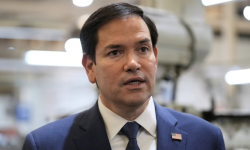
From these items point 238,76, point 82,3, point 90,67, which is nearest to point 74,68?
point 82,3

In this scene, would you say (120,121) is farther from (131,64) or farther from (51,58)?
(51,58)

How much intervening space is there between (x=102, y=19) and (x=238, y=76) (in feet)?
14.0

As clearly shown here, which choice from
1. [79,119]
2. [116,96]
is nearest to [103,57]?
[116,96]

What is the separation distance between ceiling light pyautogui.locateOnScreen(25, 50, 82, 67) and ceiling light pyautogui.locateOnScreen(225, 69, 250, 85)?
2.10m

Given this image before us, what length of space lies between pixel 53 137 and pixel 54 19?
12.3 feet

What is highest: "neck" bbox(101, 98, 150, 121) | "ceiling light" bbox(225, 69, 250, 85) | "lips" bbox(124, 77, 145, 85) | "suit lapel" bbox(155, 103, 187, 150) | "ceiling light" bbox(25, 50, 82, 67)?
"lips" bbox(124, 77, 145, 85)

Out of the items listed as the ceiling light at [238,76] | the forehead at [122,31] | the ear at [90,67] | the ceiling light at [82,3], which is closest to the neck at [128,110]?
the ear at [90,67]

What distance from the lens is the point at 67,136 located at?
44.4 inches

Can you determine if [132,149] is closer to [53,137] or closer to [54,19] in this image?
[53,137]

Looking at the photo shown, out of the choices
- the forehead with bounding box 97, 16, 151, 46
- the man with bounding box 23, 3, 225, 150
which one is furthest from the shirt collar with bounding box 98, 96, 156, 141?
the forehead with bounding box 97, 16, 151, 46

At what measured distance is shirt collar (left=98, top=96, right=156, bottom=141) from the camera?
1110mm

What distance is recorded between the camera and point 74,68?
12.7 feet

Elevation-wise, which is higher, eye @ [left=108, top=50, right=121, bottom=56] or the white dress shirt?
eye @ [left=108, top=50, right=121, bottom=56]

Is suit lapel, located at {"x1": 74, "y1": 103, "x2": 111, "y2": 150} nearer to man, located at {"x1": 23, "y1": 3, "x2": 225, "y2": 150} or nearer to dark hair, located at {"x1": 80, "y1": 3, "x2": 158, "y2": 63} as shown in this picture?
man, located at {"x1": 23, "y1": 3, "x2": 225, "y2": 150}
